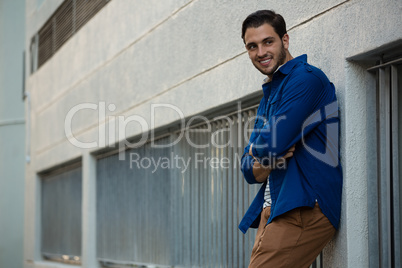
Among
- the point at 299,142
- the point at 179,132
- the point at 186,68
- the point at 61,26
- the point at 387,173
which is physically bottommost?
the point at 387,173

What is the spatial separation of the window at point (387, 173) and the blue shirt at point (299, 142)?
310 mm

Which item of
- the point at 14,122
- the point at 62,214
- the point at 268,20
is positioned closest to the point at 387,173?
the point at 268,20

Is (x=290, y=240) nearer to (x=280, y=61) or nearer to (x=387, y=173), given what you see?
(x=387, y=173)

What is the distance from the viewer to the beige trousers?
3.84 meters

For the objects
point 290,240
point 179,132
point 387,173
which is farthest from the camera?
point 179,132

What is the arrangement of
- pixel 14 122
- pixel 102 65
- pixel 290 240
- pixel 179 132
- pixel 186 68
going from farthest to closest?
pixel 14 122 → pixel 102 65 → pixel 179 132 → pixel 186 68 → pixel 290 240

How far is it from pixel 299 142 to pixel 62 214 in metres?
9.04

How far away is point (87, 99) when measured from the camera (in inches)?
418

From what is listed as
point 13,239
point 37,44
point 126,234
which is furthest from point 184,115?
point 13,239

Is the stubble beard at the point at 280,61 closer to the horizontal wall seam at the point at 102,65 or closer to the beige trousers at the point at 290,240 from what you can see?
the beige trousers at the point at 290,240

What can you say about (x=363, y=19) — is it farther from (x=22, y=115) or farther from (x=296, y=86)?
(x=22, y=115)

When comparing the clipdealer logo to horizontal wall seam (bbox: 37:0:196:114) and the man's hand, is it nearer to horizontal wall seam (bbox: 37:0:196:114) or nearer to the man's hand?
the man's hand

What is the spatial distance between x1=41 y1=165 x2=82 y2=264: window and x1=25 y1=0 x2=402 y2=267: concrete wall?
30 centimetres

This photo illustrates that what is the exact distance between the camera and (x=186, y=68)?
711 cm
